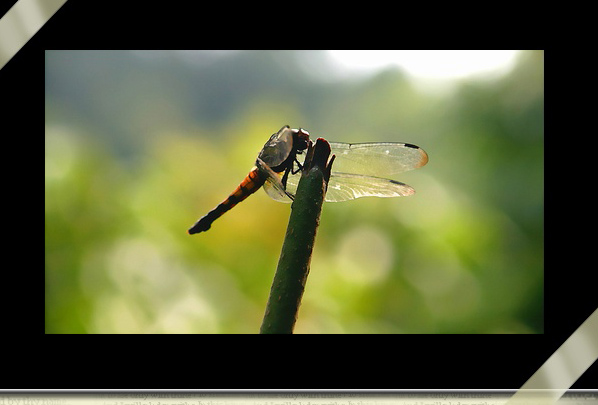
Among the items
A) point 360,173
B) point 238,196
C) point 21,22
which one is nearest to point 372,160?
point 360,173

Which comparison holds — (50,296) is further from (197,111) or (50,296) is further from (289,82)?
(289,82)

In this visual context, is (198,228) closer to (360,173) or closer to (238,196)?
(238,196)

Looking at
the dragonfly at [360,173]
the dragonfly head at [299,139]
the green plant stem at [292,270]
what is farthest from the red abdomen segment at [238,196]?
the green plant stem at [292,270]

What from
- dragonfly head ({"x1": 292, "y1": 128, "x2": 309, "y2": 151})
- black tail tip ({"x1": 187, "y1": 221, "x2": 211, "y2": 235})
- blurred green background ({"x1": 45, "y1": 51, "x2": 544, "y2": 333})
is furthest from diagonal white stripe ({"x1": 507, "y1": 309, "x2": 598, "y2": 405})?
black tail tip ({"x1": 187, "y1": 221, "x2": 211, "y2": 235})

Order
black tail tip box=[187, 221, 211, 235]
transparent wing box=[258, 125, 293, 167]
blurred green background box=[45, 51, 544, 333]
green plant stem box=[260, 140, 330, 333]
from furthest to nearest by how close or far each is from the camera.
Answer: blurred green background box=[45, 51, 544, 333] → black tail tip box=[187, 221, 211, 235] → transparent wing box=[258, 125, 293, 167] → green plant stem box=[260, 140, 330, 333]

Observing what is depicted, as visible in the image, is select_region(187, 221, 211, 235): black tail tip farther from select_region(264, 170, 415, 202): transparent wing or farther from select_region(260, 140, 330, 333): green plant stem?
select_region(260, 140, 330, 333): green plant stem

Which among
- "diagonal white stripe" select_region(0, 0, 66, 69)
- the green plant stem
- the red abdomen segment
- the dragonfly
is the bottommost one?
the green plant stem

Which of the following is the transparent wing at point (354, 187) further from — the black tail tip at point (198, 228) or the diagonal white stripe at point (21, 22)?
the diagonal white stripe at point (21, 22)

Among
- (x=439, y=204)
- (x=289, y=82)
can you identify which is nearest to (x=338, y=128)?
(x=289, y=82)
